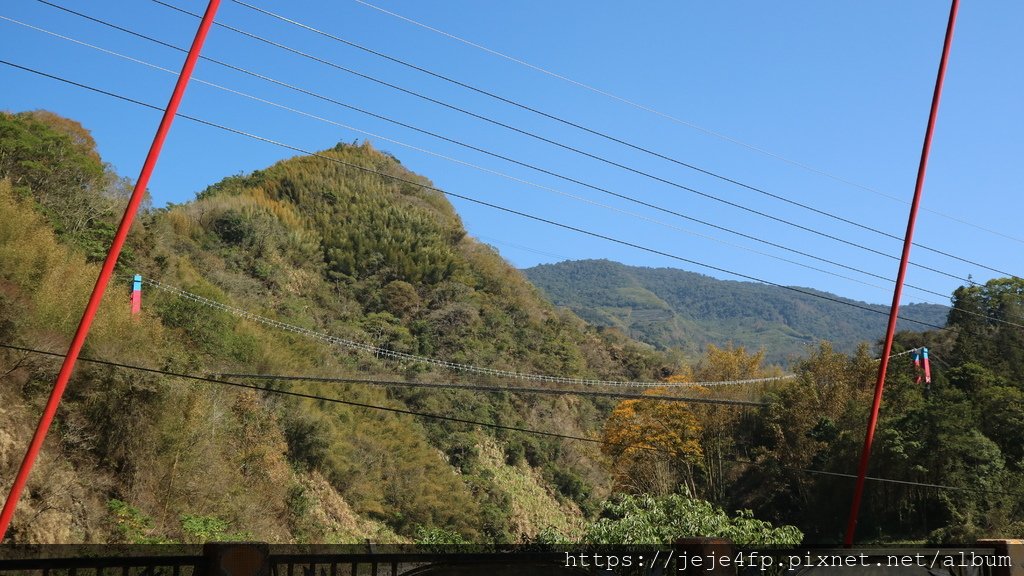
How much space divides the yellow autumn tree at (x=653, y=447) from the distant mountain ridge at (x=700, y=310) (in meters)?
79.1

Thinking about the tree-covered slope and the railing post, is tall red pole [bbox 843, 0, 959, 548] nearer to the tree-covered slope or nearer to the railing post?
the railing post

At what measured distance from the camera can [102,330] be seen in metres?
14.1

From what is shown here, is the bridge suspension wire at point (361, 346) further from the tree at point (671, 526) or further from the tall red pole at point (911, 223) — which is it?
the tall red pole at point (911, 223)

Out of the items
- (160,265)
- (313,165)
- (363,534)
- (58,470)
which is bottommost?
(363,534)

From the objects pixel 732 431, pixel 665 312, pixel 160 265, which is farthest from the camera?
pixel 665 312

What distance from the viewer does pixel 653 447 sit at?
23.0 meters

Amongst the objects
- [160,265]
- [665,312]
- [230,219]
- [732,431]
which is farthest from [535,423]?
[665,312]

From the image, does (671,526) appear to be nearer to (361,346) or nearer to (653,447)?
(653,447)

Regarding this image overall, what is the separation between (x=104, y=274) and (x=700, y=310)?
133325 millimetres

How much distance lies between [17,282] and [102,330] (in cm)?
152

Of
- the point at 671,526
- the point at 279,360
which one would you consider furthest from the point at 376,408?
the point at 279,360

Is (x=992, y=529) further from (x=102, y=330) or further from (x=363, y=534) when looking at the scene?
(x=102, y=330)

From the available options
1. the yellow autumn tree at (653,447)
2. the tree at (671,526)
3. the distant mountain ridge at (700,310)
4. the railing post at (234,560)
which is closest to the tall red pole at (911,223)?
the tree at (671,526)

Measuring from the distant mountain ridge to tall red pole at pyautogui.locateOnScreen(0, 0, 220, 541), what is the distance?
99436 mm
